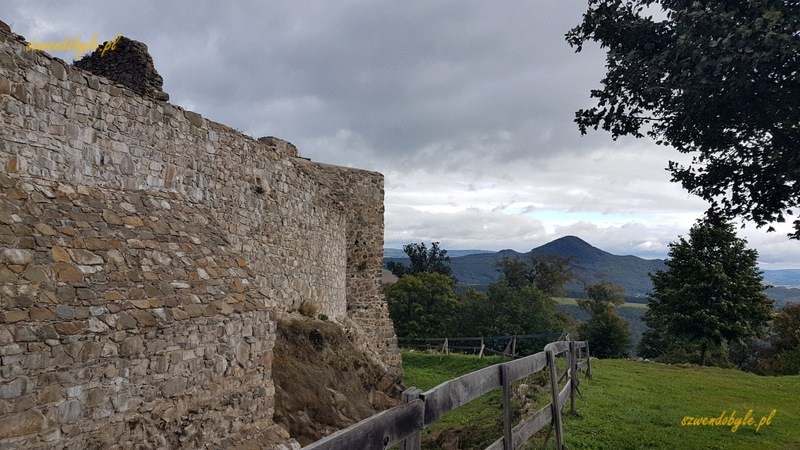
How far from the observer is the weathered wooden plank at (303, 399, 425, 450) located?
8.73 feet

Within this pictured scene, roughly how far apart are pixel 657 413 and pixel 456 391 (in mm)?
8563

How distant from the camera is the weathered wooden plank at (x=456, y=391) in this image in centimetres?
375

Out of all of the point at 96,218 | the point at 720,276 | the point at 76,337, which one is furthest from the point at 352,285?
the point at 720,276

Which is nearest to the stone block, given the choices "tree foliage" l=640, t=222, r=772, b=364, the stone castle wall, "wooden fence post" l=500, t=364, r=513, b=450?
the stone castle wall

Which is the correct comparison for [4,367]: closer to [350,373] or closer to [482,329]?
[350,373]

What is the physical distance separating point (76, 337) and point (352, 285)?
14080mm

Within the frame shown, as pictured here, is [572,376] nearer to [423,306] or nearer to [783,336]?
[783,336]

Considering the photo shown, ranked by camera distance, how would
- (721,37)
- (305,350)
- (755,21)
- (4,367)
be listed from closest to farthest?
(4,367) → (755,21) → (721,37) → (305,350)

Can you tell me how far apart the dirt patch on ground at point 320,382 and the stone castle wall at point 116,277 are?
7.41ft

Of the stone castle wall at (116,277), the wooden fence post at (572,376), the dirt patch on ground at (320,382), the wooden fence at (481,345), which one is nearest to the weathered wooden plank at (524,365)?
the wooden fence post at (572,376)

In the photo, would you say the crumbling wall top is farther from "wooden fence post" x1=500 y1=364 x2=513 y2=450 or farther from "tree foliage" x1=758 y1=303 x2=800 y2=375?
"tree foliage" x1=758 y1=303 x2=800 y2=375

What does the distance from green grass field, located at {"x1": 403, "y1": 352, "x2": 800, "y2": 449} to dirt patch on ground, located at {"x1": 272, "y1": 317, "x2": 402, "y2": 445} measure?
189 centimetres

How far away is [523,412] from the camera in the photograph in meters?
10.0

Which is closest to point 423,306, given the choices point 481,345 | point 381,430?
point 481,345
